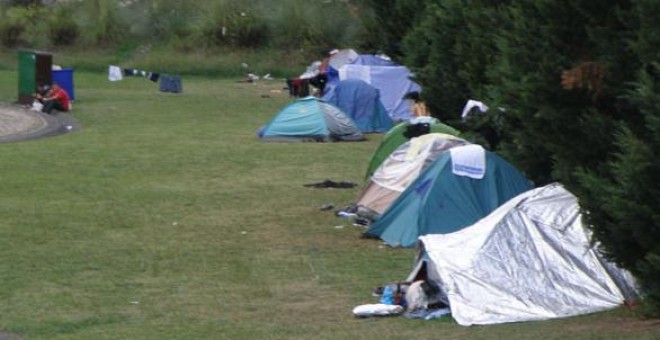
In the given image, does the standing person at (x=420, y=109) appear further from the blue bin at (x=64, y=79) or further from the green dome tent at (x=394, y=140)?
the blue bin at (x=64, y=79)

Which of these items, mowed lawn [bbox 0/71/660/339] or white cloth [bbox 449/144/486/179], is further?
white cloth [bbox 449/144/486/179]

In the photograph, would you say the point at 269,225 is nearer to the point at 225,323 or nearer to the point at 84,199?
the point at 84,199

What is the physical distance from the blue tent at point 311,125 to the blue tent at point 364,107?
2.30 meters

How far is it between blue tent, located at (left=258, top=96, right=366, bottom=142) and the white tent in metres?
16.7

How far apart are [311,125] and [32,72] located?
11124mm

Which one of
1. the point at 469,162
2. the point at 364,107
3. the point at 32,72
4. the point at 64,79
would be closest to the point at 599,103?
the point at 469,162

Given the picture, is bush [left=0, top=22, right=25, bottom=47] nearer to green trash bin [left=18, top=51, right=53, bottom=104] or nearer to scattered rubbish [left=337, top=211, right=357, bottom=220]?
green trash bin [left=18, top=51, right=53, bottom=104]

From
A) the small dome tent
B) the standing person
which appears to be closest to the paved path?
the standing person

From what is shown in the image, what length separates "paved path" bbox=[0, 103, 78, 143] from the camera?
3026 centimetres

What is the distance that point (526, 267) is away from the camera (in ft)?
38.8

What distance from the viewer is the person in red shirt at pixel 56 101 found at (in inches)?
1399

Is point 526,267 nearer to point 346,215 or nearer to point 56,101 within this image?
point 346,215

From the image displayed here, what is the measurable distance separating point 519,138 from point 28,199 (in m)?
10.2

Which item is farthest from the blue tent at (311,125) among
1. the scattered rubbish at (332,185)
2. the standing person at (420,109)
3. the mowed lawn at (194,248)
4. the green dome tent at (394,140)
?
the green dome tent at (394,140)
